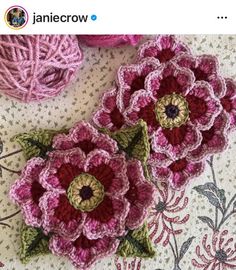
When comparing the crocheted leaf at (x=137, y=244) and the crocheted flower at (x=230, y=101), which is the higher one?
the crocheted flower at (x=230, y=101)

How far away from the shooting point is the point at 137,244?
0.95m

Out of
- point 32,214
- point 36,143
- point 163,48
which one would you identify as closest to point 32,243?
point 32,214

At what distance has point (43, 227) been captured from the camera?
94 centimetres

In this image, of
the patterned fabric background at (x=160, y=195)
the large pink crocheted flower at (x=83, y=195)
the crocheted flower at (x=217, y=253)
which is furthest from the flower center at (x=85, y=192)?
the crocheted flower at (x=217, y=253)

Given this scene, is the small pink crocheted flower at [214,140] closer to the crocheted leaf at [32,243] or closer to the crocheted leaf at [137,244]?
the crocheted leaf at [137,244]

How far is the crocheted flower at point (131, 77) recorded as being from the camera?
0.96 m

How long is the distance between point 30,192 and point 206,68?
36 cm

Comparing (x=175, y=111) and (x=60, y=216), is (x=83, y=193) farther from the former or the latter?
(x=175, y=111)

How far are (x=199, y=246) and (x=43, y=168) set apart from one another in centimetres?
30

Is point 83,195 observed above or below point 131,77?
→ below

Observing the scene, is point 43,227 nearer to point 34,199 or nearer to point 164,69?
point 34,199

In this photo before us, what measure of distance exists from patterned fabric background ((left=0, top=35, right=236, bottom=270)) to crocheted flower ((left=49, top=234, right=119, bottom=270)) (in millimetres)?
39

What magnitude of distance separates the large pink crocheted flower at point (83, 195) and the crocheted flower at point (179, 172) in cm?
5
